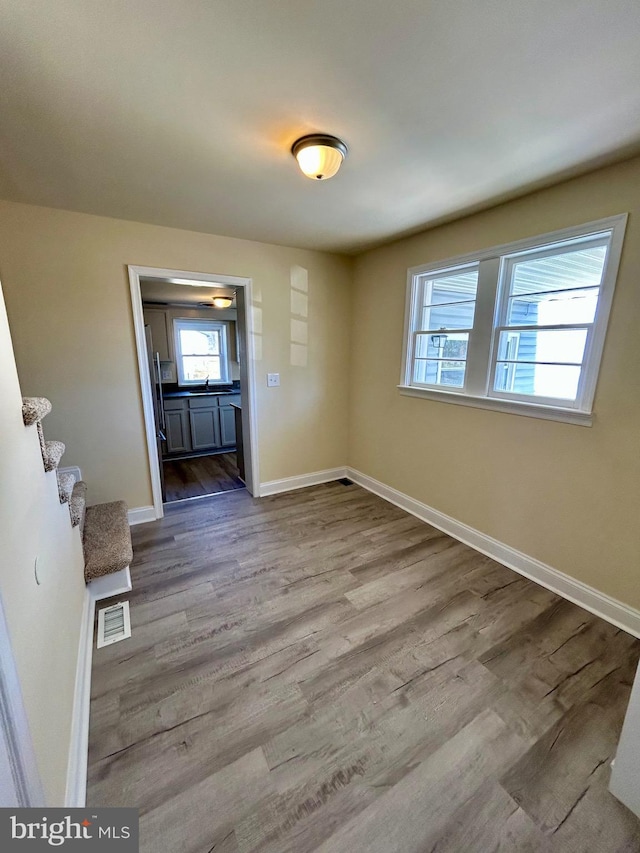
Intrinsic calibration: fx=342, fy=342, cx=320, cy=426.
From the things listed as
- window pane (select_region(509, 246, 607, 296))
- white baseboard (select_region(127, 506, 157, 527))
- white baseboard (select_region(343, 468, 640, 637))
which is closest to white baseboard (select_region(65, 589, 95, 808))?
white baseboard (select_region(127, 506, 157, 527))

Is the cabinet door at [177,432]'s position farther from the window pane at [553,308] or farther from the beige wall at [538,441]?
the window pane at [553,308]

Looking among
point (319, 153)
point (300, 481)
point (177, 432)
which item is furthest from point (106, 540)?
point (177, 432)

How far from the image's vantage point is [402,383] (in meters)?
3.23

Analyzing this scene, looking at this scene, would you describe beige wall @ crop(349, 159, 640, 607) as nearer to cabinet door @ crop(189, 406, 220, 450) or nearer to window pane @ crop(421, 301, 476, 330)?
window pane @ crop(421, 301, 476, 330)

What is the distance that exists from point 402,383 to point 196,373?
3.79 metres

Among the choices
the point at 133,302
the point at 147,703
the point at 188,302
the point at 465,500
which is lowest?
the point at 147,703

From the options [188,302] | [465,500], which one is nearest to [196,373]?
[188,302]

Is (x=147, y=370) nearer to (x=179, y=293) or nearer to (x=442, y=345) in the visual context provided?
(x=179, y=293)

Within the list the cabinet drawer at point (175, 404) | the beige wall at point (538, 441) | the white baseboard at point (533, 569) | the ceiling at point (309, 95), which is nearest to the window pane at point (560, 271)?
the beige wall at point (538, 441)

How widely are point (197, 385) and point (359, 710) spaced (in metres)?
5.14

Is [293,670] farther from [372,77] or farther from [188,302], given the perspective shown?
[188,302]

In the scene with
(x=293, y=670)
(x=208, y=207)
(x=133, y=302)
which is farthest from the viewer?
(x=133, y=302)

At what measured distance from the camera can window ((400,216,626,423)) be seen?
76.5 inches

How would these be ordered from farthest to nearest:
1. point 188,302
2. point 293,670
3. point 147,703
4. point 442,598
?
point 188,302
point 442,598
point 293,670
point 147,703
